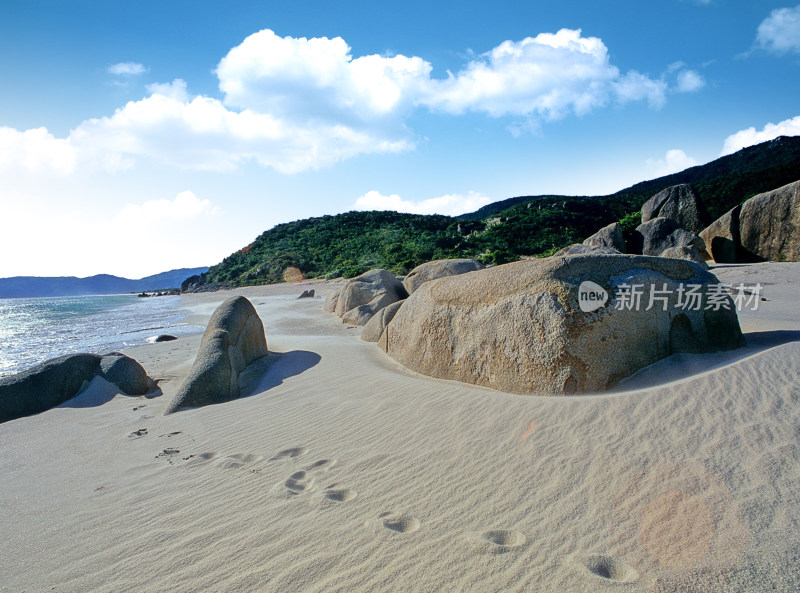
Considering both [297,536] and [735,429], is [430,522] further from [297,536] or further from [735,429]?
[735,429]

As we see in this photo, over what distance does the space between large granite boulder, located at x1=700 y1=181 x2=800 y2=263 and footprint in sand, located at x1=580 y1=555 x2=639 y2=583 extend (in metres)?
17.9

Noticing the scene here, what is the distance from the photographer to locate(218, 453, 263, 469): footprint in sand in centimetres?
353

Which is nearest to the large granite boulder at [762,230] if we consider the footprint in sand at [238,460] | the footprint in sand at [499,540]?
the footprint in sand at [499,540]

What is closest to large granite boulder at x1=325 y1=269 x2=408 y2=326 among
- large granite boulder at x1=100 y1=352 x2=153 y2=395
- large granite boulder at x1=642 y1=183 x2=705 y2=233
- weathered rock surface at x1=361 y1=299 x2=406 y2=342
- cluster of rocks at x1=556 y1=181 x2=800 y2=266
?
weathered rock surface at x1=361 y1=299 x2=406 y2=342

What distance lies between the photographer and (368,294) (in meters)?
12.8

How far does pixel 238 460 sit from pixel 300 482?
83 cm

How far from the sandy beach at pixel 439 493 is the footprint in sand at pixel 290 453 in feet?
0.07

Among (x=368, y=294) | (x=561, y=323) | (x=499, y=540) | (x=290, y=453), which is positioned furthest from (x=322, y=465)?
(x=368, y=294)

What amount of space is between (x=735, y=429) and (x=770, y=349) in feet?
6.01

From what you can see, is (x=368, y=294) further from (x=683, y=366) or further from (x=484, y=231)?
(x=484, y=231)

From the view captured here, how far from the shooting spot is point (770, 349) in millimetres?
4316

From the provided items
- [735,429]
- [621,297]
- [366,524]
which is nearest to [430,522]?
[366,524]

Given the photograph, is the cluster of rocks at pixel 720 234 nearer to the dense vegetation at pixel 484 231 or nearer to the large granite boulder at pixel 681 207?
the large granite boulder at pixel 681 207

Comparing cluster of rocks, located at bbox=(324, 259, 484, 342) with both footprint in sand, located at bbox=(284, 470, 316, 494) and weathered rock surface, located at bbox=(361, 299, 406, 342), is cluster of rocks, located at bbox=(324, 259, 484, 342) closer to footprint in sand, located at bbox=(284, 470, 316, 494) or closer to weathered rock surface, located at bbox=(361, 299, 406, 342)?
weathered rock surface, located at bbox=(361, 299, 406, 342)
